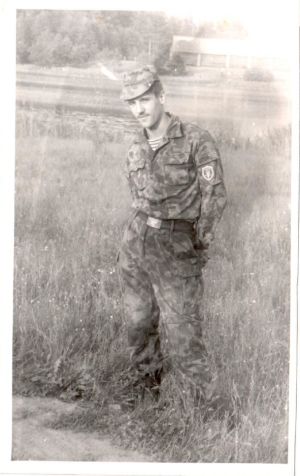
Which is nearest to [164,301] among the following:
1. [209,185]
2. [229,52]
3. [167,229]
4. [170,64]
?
[167,229]

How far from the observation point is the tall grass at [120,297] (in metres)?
3.45

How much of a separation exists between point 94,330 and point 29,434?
2.03ft

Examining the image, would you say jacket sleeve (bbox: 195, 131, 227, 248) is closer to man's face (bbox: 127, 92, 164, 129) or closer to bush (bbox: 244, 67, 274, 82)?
man's face (bbox: 127, 92, 164, 129)

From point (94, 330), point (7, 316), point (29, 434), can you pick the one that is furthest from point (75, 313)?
point (29, 434)

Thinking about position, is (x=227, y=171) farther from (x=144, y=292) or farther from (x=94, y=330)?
(x=94, y=330)

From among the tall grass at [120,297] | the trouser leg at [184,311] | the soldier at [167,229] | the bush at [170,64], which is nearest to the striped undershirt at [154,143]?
the soldier at [167,229]

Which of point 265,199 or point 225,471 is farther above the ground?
point 265,199

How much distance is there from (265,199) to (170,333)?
84 cm

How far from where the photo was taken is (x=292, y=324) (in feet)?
11.5

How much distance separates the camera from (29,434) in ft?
11.4

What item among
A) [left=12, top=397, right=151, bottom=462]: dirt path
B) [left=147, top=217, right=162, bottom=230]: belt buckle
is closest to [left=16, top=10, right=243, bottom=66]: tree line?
[left=147, top=217, right=162, bottom=230]: belt buckle

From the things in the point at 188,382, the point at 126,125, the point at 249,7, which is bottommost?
the point at 188,382

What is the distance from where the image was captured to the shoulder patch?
11.1ft

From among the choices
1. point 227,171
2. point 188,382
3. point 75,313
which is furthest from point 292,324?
point 75,313
